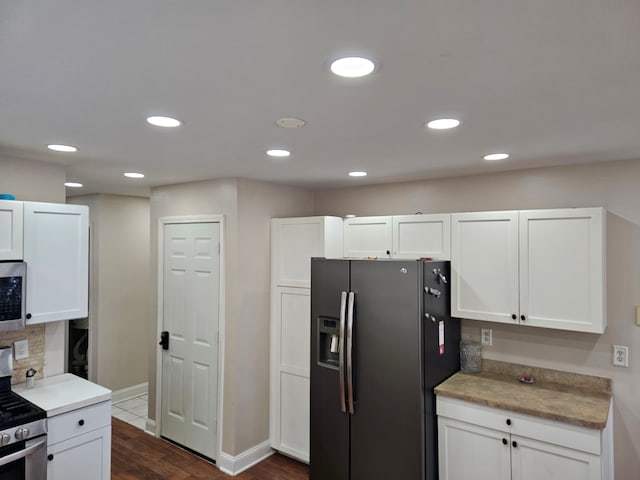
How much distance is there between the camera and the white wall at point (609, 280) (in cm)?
Answer: 261

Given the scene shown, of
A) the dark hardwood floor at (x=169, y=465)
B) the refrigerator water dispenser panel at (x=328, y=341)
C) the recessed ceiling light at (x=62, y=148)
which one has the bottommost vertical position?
the dark hardwood floor at (x=169, y=465)

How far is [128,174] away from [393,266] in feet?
7.48

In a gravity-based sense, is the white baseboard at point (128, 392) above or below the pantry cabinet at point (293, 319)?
below

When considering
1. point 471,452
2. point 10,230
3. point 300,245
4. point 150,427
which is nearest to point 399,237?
point 300,245

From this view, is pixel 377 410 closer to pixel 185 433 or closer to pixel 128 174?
pixel 185 433

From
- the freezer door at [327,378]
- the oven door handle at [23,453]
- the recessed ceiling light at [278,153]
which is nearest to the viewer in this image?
the oven door handle at [23,453]

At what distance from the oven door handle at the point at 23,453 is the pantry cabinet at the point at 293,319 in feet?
5.89

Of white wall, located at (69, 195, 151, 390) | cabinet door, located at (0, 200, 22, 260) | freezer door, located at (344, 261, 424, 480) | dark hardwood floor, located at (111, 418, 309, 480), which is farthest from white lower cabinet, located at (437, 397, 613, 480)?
white wall, located at (69, 195, 151, 390)

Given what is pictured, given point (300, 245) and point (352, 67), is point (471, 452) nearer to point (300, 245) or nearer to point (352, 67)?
point (300, 245)

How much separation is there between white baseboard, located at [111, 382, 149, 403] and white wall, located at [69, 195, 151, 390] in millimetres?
46

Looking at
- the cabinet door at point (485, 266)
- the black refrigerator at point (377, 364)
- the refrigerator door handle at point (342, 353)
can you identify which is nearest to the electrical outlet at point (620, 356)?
the cabinet door at point (485, 266)

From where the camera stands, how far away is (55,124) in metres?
1.93

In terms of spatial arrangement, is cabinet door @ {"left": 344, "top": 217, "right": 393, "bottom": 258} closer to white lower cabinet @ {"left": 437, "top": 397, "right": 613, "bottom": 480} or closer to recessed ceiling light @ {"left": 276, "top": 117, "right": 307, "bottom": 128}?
white lower cabinet @ {"left": 437, "top": 397, "right": 613, "bottom": 480}

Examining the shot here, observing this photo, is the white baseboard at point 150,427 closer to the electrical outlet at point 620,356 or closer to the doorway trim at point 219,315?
the doorway trim at point 219,315
